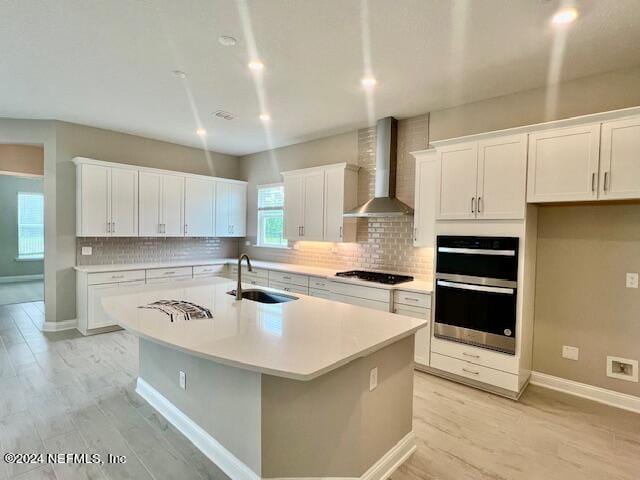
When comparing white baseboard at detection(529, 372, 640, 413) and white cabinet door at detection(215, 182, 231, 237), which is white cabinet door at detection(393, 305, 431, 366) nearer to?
white baseboard at detection(529, 372, 640, 413)

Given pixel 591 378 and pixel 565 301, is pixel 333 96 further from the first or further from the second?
pixel 591 378

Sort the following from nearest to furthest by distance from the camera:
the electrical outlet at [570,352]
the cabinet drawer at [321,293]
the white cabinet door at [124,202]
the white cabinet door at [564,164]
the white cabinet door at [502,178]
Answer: the white cabinet door at [564,164] < the white cabinet door at [502,178] < the electrical outlet at [570,352] < the cabinet drawer at [321,293] < the white cabinet door at [124,202]

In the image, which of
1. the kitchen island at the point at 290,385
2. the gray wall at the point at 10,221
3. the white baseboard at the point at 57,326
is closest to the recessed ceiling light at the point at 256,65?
the kitchen island at the point at 290,385

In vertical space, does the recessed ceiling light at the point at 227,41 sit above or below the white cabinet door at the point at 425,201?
above

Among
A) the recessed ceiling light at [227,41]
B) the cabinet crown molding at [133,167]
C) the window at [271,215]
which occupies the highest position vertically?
the recessed ceiling light at [227,41]

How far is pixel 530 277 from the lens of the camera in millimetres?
3129

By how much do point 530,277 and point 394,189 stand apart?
6.03 feet

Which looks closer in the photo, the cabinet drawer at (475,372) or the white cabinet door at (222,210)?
the cabinet drawer at (475,372)

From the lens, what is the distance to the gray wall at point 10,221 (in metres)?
8.03

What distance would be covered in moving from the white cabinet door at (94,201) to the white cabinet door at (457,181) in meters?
4.45

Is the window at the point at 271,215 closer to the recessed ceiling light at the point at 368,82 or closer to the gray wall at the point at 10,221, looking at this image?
the recessed ceiling light at the point at 368,82

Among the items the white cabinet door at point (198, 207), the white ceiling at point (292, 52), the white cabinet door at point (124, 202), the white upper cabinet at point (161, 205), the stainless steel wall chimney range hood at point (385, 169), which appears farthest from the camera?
the white cabinet door at point (198, 207)

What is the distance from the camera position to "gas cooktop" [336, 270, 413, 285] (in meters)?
3.86

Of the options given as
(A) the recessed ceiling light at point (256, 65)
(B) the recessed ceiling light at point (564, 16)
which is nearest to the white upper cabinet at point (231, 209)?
(A) the recessed ceiling light at point (256, 65)
